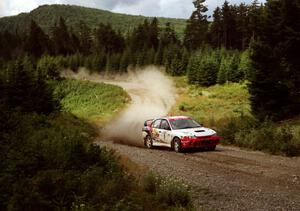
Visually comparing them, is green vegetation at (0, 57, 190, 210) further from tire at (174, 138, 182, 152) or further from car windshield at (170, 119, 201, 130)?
car windshield at (170, 119, 201, 130)

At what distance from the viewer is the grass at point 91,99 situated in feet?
179

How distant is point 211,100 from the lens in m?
53.5

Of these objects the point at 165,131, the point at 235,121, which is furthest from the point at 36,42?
the point at 165,131

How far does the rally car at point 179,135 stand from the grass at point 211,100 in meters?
19.3

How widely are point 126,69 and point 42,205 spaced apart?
83456 millimetres

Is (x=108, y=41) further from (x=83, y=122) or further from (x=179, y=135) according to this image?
(x=179, y=135)

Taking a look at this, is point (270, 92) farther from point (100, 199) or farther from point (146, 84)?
point (146, 84)

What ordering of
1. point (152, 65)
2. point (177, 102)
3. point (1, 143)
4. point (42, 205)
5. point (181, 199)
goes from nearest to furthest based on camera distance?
point (42, 205) < point (181, 199) < point (1, 143) < point (177, 102) < point (152, 65)

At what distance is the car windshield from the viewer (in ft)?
70.4

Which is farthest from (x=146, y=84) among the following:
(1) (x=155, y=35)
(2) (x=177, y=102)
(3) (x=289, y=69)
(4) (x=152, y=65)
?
(3) (x=289, y=69)

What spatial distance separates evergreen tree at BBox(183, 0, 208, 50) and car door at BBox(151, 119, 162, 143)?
80.1 metres

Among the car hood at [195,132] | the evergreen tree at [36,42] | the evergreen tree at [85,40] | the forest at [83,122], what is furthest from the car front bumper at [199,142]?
the evergreen tree at [85,40]

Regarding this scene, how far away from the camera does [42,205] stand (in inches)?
316

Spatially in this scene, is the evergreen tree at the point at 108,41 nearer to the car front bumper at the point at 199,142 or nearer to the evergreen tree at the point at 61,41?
the evergreen tree at the point at 61,41
